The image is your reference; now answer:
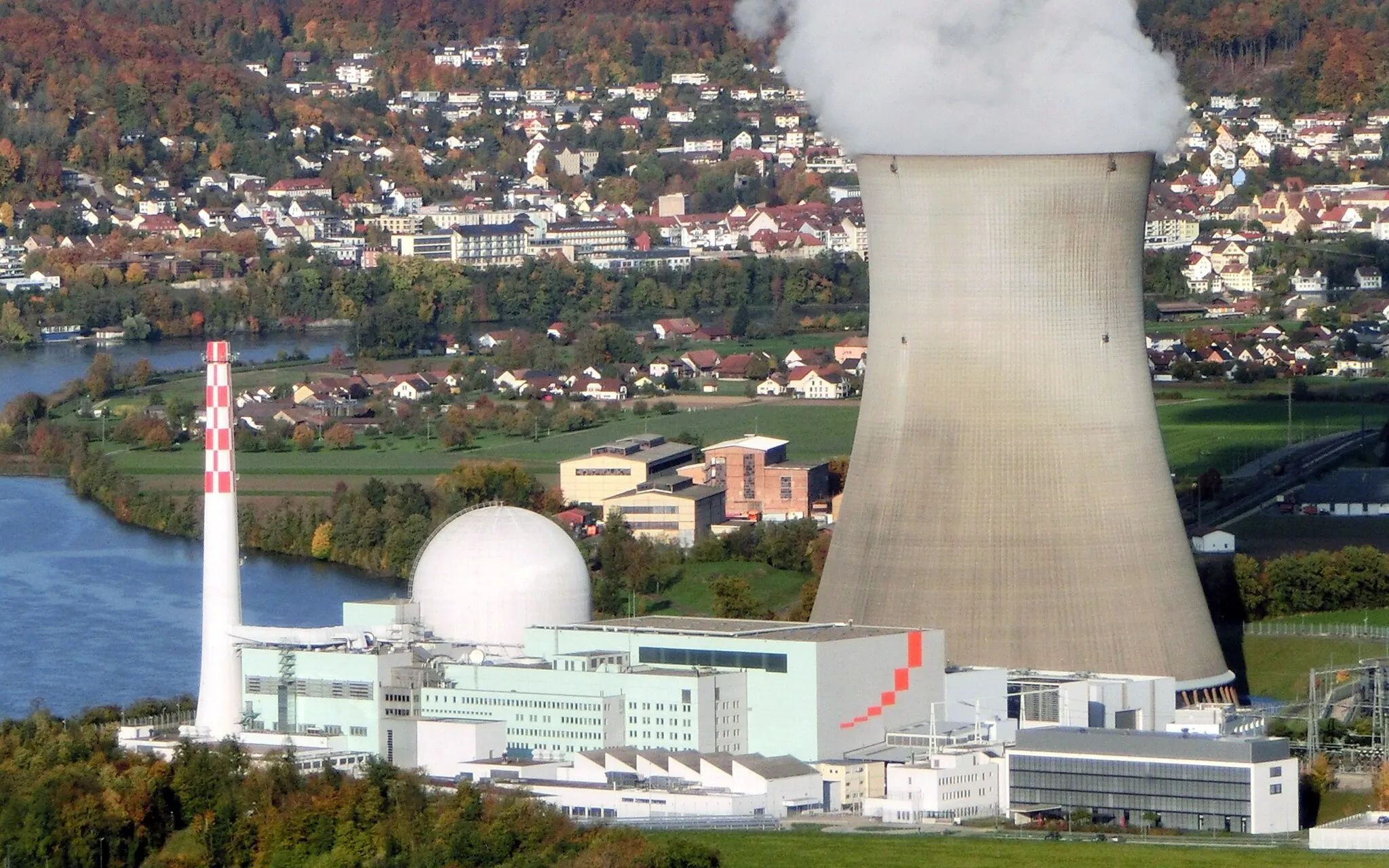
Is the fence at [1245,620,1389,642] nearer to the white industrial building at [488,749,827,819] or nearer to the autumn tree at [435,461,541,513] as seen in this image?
the white industrial building at [488,749,827,819]

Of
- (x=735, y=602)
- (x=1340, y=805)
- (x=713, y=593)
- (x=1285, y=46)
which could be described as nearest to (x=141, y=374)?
(x=713, y=593)

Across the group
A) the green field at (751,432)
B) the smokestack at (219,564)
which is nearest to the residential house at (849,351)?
the green field at (751,432)

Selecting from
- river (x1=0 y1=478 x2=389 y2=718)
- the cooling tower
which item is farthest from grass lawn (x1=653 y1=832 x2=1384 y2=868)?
river (x1=0 y1=478 x2=389 y2=718)

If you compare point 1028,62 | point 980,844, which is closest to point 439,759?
point 980,844

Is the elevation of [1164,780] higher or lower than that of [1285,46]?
lower

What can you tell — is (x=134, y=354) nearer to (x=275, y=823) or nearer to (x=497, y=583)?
(x=497, y=583)

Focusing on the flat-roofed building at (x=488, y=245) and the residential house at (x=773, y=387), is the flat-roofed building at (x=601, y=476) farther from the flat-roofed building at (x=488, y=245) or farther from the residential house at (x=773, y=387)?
the flat-roofed building at (x=488, y=245)
